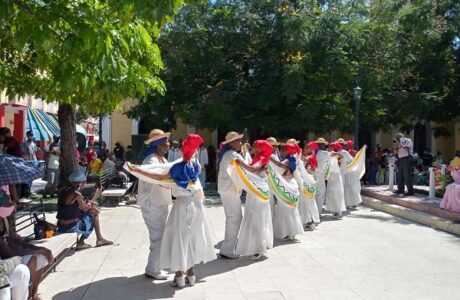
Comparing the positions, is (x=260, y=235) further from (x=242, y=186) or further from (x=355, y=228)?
(x=355, y=228)

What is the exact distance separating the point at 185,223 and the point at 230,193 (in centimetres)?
154

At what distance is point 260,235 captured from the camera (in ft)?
24.7

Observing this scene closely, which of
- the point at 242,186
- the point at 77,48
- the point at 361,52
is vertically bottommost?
the point at 242,186

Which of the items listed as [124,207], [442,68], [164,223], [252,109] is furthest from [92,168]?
[442,68]

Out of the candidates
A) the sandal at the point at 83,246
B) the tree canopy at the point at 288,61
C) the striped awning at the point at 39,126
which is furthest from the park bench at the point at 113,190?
the striped awning at the point at 39,126

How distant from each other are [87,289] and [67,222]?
1.61 metres

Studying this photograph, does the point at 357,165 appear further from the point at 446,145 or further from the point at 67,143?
the point at 446,145

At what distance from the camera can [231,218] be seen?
766 cm

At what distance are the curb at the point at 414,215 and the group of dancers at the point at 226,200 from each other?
2.64 meters

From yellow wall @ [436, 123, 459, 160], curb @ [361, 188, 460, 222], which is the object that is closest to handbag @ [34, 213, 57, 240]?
curb @ [361, 188, 460, 222]

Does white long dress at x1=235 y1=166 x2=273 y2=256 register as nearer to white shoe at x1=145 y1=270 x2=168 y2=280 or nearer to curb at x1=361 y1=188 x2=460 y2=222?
white shoe at x1=145 y1=270 x2=168 y2=280

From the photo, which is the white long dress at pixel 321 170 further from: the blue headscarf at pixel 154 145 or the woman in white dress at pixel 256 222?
the blue headscarf at pixel 154 145

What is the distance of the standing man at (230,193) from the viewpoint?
730 centimetres

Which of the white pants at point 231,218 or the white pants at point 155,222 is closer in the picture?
the white pants at point 155,222
